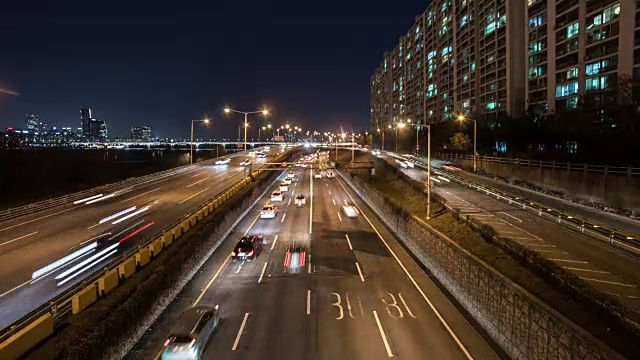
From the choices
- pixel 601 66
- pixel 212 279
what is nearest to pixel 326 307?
pixel 212 279

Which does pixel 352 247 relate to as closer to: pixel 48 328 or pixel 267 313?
pixel 267 313

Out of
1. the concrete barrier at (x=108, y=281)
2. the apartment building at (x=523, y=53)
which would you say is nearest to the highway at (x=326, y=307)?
the concrete barrier at (x=108, y=281)

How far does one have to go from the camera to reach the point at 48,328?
15953 millimetres

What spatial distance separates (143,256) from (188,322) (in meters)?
8.09

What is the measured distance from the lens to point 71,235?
35438 mm

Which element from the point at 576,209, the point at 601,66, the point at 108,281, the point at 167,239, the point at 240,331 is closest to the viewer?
the point at 108,281

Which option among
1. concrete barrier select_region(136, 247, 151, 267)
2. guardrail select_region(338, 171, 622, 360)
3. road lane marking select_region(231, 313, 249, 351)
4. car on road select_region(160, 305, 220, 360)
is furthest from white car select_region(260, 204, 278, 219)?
car on road select_region(160, 305, 220, 360)

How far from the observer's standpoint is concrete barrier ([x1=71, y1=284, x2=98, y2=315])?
59.4 feet

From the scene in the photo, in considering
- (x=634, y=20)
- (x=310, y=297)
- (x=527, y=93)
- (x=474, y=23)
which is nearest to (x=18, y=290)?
(x=310, y=297)

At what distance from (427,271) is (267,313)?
43.6ft

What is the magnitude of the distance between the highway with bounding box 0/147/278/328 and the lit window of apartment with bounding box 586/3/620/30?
63.5 meters

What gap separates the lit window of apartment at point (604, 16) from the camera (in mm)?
65812

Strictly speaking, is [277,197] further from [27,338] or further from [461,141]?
[27,338]

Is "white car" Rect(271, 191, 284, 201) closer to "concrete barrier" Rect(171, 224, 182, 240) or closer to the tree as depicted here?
"concrete barrier" Rect(171, 224, 182, 240)
